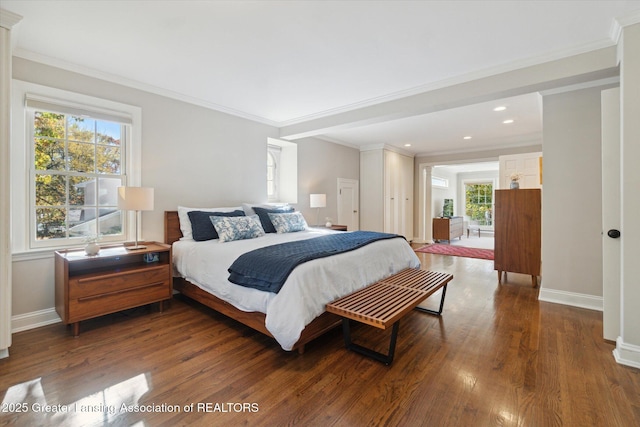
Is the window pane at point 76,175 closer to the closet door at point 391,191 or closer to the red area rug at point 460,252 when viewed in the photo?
the closet door at point 391,191

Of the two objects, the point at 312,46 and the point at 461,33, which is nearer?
the point at 461,33

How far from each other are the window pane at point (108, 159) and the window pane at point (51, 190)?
356 millimetres

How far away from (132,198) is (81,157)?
773 millimetres

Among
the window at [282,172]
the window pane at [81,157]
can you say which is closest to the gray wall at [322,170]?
the window at [282,172]

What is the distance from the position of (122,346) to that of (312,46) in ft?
9.76

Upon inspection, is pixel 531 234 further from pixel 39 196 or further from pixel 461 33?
pixel 39 196

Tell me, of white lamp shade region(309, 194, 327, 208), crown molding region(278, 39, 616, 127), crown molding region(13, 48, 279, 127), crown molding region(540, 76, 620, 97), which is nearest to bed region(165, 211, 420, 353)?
crown molding region(13, 48, 279, 127)

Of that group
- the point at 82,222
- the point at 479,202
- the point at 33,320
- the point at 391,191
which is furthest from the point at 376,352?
the point at 479,202

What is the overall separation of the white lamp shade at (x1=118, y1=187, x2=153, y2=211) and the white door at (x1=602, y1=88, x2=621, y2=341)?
13.7 feet

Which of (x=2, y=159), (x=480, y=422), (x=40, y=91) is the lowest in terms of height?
(x=480, y=422)

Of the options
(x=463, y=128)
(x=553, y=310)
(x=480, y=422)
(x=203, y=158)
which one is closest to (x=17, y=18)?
(x=203, y=158)

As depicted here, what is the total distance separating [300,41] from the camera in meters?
2.45

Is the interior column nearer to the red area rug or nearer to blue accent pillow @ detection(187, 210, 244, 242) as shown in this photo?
blue accent pillow @ detection(187, 210, 244, 242)

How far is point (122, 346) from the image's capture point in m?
2.29
